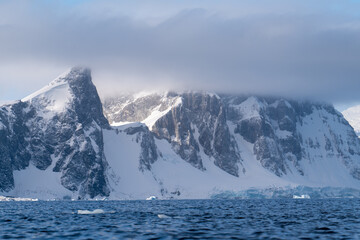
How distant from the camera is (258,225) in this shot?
329 feet

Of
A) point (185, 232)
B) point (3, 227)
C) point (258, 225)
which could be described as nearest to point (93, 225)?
point (3, 227)

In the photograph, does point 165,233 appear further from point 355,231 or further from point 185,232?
point 355,231

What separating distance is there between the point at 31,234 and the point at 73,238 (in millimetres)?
7811

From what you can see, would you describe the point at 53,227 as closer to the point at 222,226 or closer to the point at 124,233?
the point at 124,233

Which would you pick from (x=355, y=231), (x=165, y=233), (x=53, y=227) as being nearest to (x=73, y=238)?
(x=165, y=233)

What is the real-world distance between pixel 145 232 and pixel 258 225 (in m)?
23.1

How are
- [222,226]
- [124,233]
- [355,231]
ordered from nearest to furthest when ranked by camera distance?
[124,233] → [355,231] → [222,226]

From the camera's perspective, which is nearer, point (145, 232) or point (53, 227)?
point (145, 232)

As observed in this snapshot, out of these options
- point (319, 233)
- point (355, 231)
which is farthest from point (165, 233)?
point (355, 231)

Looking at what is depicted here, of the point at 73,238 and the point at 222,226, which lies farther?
the point at 222,226

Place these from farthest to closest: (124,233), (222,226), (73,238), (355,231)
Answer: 1. (222,226)
2. (355,231)
3. (124,233)
4. (73,238)

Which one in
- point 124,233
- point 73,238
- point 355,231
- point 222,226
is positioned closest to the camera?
point 73,238

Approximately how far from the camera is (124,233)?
83875 mm

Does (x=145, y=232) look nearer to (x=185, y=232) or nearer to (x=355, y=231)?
(x=185, y=232)
